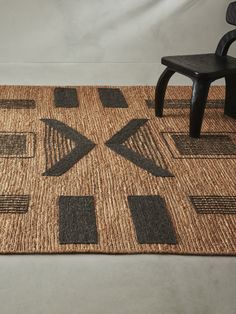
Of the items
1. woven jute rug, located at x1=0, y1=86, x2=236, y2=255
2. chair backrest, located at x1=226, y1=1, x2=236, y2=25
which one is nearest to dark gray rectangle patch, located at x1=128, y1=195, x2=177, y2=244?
woven jute rug, located at x1=0, y1=86, x2=236, y2=255

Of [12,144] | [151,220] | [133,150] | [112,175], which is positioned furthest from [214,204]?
[12,144]

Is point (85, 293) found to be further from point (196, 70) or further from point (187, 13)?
point (187, 13)

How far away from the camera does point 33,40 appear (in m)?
4.23

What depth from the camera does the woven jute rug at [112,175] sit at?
2094 millimetres

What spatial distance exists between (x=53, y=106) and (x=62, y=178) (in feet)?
3.13

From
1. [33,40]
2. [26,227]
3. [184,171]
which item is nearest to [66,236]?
[26,227]

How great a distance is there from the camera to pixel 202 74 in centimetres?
284

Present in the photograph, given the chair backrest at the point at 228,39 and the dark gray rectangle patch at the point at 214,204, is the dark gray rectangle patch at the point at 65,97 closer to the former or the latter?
the chair backrest at the point at 228,39

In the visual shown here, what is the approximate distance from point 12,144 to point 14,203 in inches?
23.7

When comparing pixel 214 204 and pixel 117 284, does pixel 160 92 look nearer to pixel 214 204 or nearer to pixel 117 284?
pixel 214 204

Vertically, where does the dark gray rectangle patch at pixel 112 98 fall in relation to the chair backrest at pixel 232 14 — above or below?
below

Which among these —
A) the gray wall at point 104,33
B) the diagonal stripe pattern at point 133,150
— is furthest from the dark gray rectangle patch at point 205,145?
the gray wall at point 104,33

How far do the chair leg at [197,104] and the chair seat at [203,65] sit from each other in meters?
0.05

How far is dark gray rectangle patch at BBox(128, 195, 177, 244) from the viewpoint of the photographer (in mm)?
2100
